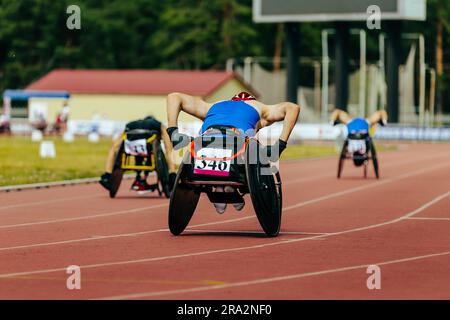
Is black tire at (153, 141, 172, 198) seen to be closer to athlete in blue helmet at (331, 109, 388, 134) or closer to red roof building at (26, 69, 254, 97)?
athlete in blue helmet at (331, 109, 388, 134)

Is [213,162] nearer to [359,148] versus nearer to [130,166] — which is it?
[130,166]

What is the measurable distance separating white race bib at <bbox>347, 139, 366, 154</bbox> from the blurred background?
124 ft

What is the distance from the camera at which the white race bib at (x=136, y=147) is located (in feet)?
81.8

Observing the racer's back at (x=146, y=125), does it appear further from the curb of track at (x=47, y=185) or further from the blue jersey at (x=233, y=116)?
the blue jersey at (x=233, y=116)

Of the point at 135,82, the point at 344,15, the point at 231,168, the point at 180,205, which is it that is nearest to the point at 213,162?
the point at 231,168

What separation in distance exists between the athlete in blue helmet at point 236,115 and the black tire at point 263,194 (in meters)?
0.25

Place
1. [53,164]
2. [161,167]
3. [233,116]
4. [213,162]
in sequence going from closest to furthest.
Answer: [213,162]
[233,116]
[161,167]
[53,164]

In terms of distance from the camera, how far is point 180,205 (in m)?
16.9

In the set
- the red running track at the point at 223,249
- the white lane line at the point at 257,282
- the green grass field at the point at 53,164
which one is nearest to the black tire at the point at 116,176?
the red running track at the point at 223,249

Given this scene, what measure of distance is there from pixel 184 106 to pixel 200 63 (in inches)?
3935
